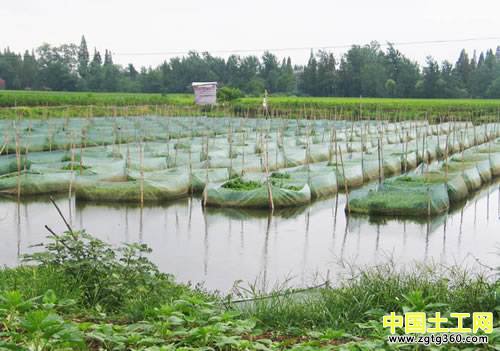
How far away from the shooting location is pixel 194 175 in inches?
393

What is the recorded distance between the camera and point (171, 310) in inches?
122

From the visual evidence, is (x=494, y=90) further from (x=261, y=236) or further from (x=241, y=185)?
(x=261, y=236)

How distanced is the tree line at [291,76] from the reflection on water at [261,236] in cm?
3034

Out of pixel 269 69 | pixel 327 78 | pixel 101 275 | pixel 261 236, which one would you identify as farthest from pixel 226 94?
pixel 101 275

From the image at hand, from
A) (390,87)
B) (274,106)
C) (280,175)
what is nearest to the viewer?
(280,175)

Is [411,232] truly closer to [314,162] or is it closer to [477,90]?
[314,162]

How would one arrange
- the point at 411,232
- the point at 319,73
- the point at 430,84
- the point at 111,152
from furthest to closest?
1. the point at 319,73
2. the point at 430,84
3. the point at 111,152
4. the point at 411,232

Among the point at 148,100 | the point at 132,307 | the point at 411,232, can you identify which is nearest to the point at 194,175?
the point at 411,232

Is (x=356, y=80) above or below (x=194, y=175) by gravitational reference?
above

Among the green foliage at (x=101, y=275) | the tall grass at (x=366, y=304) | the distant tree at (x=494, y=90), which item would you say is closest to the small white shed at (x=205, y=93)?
the distant tree at (x=494, y=90)

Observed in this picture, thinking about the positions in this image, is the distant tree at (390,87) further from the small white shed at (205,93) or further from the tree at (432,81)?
the small white shed at (205,93)

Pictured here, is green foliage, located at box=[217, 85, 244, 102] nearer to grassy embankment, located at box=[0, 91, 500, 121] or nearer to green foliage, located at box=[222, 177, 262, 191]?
grassy embankment, located at box=[0, 91, 500, 121]

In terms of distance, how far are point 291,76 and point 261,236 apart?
1409 inches

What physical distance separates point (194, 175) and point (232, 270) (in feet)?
13.1
